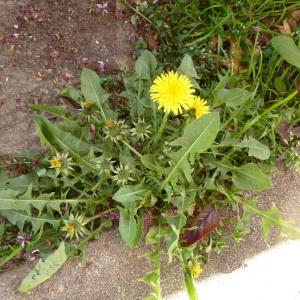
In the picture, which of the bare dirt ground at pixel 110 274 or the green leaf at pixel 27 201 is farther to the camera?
the bare dirt ground at pixel 110 274

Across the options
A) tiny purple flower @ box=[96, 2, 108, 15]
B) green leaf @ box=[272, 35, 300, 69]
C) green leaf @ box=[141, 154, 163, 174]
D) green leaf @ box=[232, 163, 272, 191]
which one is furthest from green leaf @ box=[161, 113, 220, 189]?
tiny purple flower @ box=[96, 2, 108, 15]

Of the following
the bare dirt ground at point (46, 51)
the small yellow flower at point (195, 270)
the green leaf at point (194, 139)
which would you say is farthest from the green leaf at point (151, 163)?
the bare dirt ground at point (46, 51)

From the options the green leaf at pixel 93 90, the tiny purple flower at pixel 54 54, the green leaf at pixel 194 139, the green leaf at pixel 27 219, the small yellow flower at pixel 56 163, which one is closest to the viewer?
the green leaf at pixel 194 139

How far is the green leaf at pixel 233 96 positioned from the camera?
190cm

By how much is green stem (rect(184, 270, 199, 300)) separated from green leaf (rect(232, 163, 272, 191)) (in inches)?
15.7

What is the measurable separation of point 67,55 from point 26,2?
29cm

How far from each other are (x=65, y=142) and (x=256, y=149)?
2.43 ft

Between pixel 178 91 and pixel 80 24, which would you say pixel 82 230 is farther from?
pixel 80 24

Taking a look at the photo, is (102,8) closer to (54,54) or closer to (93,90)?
(54,54)

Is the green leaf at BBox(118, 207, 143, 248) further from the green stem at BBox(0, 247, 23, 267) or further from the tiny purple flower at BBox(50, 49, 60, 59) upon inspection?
the tiny purple flower at BBox(50, 49, 60, 59)

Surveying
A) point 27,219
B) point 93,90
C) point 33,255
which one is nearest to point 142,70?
point 93,90

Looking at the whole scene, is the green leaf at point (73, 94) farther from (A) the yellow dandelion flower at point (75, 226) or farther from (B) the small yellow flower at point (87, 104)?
(A) the yellow dandelion flower at point (75, 226)

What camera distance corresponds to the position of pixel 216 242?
1.99 meters

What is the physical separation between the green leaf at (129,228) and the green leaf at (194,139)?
0.73 ft
